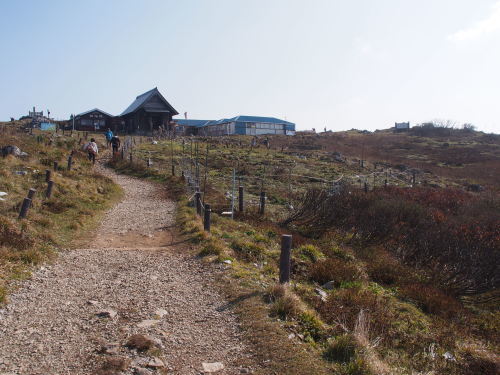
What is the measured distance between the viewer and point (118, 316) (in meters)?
6.02

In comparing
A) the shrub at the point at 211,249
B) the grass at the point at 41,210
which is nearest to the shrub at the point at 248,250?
the shrub at the point at 211,249

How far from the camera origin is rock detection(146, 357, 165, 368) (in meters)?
4.72

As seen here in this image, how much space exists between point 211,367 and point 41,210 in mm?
8561

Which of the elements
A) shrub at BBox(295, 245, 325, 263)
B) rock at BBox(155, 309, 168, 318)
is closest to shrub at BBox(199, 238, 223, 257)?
shrub at BBox(295, 245, 325, 263)

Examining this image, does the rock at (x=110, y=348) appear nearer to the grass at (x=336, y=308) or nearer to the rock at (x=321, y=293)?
the grass at (x=336, y=308)

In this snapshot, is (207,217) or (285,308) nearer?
(285,308)

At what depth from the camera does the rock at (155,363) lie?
4717 mm

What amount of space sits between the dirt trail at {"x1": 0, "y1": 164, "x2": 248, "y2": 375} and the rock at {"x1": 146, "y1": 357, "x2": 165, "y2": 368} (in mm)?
11

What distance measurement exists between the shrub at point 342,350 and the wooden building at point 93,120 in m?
55.7

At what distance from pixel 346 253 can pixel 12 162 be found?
13191 millimetres

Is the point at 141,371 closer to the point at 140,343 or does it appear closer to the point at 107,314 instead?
the point at 140,343

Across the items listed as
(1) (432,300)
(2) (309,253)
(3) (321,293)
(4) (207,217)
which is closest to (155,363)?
(3) (321,293)

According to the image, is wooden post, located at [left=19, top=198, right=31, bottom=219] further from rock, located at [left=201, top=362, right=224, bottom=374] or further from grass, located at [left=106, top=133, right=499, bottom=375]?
rock, located at [left=201, top=362, right=224, bottom=374]

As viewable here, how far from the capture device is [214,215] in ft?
44.2
